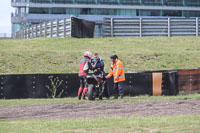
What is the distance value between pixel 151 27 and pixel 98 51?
45.8ft

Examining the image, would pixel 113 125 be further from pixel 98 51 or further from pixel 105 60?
pixel 98 51

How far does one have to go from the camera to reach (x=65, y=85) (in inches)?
694

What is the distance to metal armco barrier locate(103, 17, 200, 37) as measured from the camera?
42.8 m

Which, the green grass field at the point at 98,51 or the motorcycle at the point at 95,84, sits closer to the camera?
the motorcycle at the point at 95,84

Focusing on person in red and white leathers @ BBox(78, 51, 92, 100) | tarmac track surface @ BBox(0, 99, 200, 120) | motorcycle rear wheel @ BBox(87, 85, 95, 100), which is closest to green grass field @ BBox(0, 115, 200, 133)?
tarmac track surface @ BBox(0, 99, 200, 120)

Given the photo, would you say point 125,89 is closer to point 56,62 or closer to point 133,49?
point 56,62

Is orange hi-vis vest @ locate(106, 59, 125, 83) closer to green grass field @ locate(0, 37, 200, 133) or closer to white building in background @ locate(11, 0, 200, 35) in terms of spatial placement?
green grass field @ locate(0, 37, 200, 133)

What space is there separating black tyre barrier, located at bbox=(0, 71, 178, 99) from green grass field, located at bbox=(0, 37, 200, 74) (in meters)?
6.30

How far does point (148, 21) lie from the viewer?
141ft

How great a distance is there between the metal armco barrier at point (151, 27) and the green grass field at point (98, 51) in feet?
16.3

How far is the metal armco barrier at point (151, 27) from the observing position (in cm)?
4278

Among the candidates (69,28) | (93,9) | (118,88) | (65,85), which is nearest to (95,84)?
(118,88)

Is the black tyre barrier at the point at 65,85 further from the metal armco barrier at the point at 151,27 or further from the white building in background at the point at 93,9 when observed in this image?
the white building in background at the point at 93,9

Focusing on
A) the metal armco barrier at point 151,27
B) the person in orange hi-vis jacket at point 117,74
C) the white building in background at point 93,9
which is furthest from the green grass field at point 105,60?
the white building in background at point 93,9
